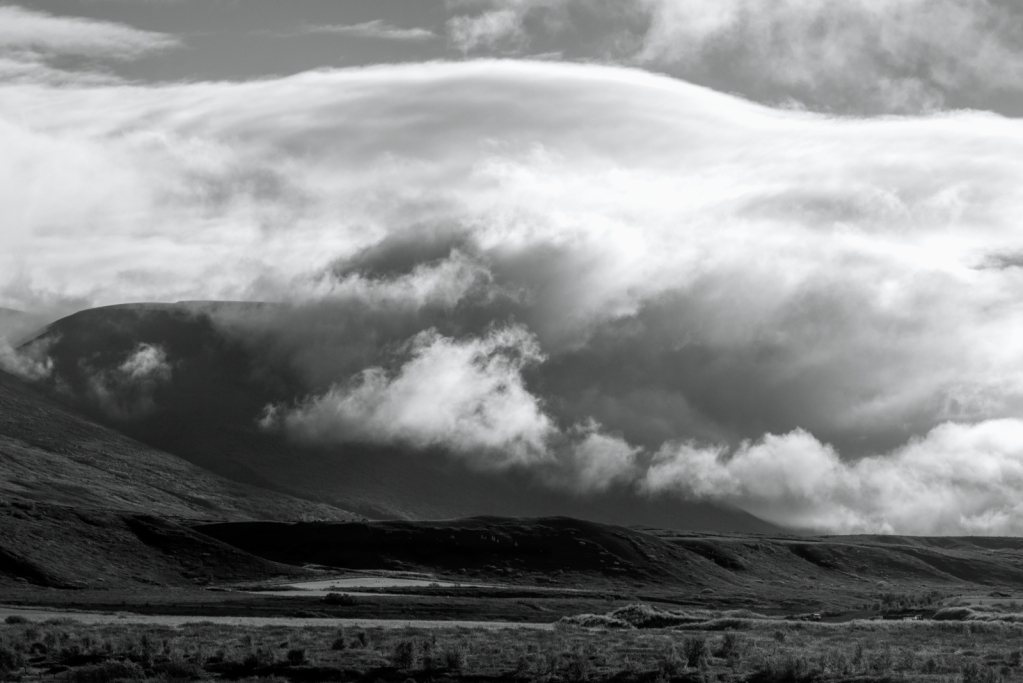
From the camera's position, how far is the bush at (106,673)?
42.0 metres

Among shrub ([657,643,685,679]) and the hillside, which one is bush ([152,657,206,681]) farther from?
the hillside

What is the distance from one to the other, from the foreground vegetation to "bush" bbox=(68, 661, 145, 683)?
0.13ft

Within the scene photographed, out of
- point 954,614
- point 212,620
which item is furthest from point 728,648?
point 954,614

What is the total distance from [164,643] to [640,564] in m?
126

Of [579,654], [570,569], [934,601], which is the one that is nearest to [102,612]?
[579,654]

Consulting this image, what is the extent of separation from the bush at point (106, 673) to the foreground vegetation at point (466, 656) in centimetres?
4

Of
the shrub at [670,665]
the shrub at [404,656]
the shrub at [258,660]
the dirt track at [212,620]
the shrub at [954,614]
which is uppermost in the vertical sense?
the shrub at [954,614]

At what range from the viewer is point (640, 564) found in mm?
172125

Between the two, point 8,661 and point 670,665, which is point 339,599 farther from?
point 670,665

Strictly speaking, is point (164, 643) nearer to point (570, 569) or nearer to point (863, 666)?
point (863, 666)

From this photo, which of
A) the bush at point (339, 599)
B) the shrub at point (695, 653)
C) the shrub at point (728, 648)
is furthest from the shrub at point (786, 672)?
the bush at point (339, 599)

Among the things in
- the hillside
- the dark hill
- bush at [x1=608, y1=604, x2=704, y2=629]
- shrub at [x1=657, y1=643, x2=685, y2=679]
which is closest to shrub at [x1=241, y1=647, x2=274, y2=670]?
shrub at [x1=657, y1=643, x2=685, y2=679]

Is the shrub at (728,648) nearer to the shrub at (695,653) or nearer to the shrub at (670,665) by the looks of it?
the shrub at (695,653)

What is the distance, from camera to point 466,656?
1977 inches
